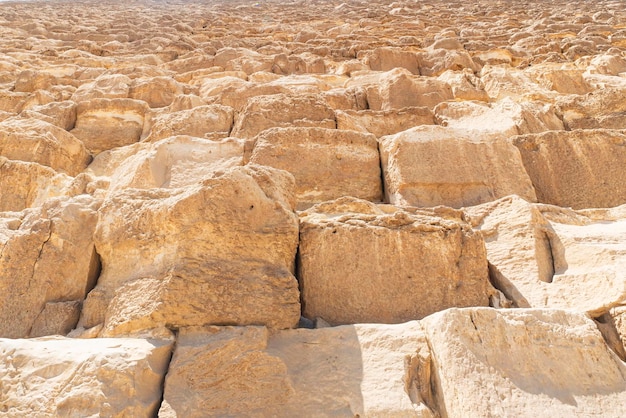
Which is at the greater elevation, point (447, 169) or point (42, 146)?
point (447, 169)

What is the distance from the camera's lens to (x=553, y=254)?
2.26 m

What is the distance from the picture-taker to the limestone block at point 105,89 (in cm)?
502

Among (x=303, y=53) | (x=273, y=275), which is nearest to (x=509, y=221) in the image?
(x=273, y=275)

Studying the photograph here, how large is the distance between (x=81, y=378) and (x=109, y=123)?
328 centimetres

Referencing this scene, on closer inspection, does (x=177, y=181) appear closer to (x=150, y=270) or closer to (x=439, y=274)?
(x=150, y=270)

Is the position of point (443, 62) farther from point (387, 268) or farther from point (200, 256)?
point (200, 256)

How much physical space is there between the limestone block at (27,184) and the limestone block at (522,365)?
2.42m

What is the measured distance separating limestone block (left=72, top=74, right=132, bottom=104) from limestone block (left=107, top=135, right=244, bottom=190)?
228cm

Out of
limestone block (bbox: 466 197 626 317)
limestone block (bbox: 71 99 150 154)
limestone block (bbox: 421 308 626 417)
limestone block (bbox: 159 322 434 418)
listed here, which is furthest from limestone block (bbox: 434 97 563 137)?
limestone block (bbox: 71 99 150 154)

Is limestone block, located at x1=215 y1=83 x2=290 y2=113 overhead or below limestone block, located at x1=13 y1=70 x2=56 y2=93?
overhead

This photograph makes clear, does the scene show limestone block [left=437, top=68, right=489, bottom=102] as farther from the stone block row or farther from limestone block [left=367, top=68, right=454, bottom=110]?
the stone block row

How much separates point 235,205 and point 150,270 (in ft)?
1.30

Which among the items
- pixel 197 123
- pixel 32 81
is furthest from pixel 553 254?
pixel 32 81

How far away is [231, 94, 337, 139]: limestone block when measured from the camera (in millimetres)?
3443
